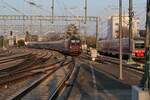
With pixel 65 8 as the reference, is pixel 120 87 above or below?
below

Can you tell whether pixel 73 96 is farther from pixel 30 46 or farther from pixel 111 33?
pixel 111 33

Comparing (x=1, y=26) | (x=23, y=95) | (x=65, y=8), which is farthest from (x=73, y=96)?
(x=1, y=26)

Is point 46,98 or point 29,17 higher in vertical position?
point 29,17

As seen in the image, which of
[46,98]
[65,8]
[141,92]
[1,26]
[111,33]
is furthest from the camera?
[111,33]

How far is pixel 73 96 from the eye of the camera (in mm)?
18234

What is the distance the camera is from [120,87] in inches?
859

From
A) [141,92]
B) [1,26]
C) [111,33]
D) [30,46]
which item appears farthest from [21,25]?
[141,92]

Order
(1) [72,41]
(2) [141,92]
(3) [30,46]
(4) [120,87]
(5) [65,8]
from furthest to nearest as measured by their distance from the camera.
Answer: (3) [30,46] → (5) [65,8] → (1) [72,41] → (4) [120,87] → (2) [141,92]

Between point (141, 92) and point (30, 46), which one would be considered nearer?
point (141, 92)

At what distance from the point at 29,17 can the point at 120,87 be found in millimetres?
67297

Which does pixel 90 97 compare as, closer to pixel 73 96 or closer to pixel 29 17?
pixel 73 96

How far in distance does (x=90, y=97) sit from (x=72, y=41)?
55.8m

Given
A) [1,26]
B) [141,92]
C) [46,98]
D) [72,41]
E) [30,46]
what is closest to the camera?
[141,92]

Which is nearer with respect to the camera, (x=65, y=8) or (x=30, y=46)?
(x=65, y=8)
